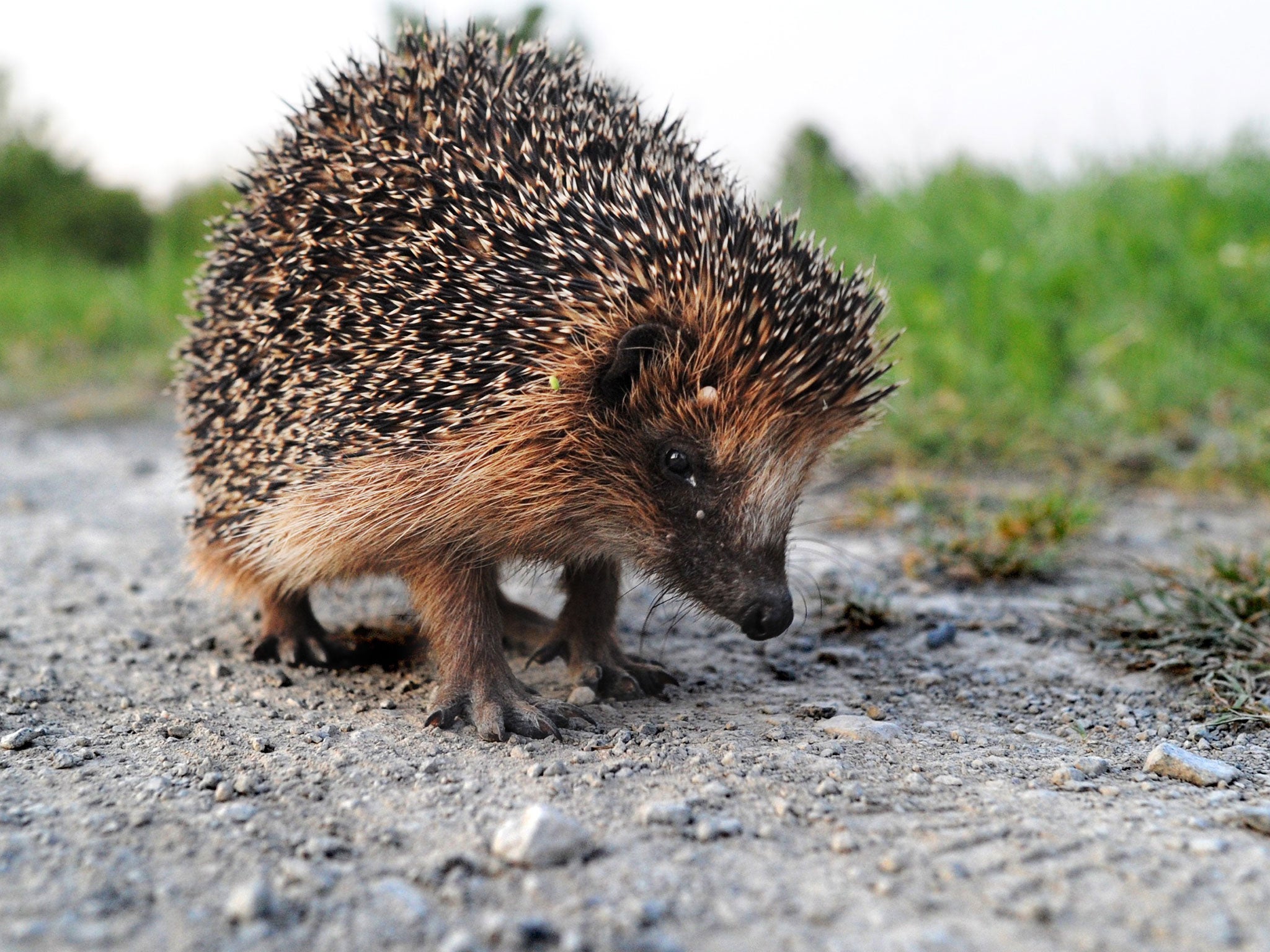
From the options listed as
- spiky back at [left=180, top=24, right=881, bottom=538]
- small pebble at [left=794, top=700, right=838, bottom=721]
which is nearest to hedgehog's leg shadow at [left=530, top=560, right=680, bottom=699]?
small pebble at [left=794, top=700, right=838, bottom=721]

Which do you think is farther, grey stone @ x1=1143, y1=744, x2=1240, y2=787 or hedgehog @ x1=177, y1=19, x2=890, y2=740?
hedgehog @ x1=177, y1=19, x2=890, y2=740

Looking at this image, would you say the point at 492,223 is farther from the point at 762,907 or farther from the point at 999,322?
the point at 999,322

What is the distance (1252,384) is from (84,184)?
30575 millimetres

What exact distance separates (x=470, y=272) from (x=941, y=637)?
2.34m

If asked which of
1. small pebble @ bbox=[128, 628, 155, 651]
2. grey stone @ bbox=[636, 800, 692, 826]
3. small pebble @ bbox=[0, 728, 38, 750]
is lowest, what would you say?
small pebble @ bbox=[0, 728, 38, 750]

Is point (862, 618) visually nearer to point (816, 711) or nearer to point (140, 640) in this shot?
point (816, 711)

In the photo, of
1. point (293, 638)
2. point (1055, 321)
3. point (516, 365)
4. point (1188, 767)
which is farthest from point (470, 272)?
point (1055, 321)

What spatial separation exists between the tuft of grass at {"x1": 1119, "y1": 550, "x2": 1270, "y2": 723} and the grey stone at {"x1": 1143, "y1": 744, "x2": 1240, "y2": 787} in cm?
40

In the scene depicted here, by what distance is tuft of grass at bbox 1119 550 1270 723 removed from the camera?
3.57 meters

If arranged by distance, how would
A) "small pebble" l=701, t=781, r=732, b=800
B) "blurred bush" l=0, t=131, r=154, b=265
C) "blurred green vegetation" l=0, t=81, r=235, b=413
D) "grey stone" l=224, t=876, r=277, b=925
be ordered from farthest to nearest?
1. "blurred bush" l=0, t=131, r=154, b=265
2. "blurred green vegetation" l=0, t=81, r=235, b=413
3. "small pebble" l=701, t=781, r=732, b=800
4. "grey stone" l=224, t=876, r=277, b=925

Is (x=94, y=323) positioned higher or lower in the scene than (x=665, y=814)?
higher

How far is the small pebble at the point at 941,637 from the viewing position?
169 inches

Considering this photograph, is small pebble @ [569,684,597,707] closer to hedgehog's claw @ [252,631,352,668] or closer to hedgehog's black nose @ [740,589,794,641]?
hedgehog's black nose @ [740,589,794,641]

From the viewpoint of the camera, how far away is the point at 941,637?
4.32 metres
